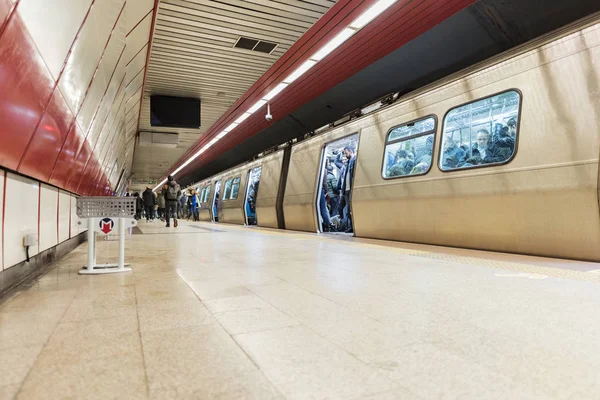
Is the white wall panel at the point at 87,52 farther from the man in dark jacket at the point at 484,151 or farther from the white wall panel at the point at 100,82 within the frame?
the man in dark jacket at the point at 484,151

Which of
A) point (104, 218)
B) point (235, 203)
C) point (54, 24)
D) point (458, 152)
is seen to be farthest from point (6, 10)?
point (235, 203)

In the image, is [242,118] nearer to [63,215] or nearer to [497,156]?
[63,215]

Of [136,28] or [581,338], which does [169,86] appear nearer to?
[136,28]

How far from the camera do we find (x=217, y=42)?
20.3 feet

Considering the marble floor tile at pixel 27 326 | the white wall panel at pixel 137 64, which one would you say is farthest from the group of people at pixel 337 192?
the marble floor tile at pixel 27 326

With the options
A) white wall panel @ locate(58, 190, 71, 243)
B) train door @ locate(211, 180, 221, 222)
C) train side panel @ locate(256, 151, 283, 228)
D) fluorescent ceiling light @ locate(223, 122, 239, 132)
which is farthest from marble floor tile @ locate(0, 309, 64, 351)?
train door @ locate(211, 180, 221, 222)

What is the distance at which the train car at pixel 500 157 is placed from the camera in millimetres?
4008

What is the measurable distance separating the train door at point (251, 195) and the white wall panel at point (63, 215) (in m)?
9.18

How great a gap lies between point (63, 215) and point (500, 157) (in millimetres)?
5739

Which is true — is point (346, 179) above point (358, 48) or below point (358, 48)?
below

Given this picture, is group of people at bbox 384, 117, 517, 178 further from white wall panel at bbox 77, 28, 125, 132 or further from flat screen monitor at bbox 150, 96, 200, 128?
flat screen monitor at bbox 150, 96, 200, 128

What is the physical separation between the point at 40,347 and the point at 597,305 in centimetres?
304

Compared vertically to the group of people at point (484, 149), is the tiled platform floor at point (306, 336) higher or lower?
lower

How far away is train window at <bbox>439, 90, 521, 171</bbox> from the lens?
4.83 m
